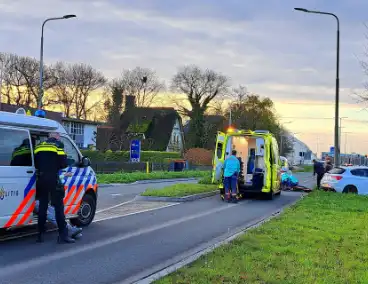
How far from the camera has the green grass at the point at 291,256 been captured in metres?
6.95

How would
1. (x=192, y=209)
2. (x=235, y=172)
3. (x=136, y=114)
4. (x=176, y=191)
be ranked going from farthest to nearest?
1. (x=136, y=114)
2. (x=176, y=191)
3. (x=235, y=172)
4. (x=192, y=209)

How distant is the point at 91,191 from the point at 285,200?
11055 millimetres

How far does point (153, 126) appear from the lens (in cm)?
8494

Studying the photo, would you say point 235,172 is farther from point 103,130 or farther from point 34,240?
point 103,130

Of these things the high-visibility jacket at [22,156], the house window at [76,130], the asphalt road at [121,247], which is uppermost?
the house window at [76,130]

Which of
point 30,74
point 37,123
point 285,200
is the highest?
point 30,74

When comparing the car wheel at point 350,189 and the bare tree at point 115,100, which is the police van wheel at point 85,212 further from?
the bare tree at point 115,100

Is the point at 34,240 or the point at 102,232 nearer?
the point at 34,240

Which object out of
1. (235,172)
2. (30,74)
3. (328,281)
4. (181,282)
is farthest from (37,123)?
(30,74)

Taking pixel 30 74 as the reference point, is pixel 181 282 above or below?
below

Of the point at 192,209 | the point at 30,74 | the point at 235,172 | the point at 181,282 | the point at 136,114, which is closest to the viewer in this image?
the point at 181,282

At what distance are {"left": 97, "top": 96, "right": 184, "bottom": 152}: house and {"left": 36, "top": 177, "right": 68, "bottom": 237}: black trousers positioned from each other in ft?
208

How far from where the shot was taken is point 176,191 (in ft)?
66.3

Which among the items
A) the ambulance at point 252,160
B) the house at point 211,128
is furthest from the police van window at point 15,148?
the house at point 211,128
